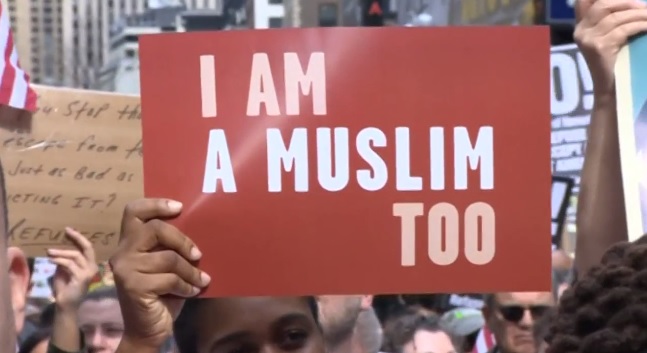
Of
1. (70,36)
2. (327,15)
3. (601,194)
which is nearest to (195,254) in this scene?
(601,194)

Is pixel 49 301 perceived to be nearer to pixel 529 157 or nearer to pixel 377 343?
pixel 377 343

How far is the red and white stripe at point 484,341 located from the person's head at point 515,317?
0.12ft

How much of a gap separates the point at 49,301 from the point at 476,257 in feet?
6.34

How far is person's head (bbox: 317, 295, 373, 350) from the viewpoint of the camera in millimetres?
2064

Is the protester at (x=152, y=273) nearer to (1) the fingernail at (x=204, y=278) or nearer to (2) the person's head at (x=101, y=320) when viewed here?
(1) the fingernail at (x=204, y=278)

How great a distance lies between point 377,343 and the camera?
289 cm

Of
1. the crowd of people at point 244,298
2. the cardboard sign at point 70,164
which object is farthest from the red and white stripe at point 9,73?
the cardboard sign at point 70,164

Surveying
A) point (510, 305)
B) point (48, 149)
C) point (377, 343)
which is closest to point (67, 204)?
point (48, 149)

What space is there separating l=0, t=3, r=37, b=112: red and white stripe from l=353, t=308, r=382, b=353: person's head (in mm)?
736

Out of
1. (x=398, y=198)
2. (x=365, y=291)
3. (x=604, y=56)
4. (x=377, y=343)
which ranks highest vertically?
(x=604, y=56)

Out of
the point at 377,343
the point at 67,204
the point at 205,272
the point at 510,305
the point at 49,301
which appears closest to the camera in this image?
the point at 205,272

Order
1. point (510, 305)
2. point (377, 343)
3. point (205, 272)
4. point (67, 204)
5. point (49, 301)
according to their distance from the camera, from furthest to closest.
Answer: point (49, 301), point (510, 305), point (377, 343), point (67, 204), point (205, 272)

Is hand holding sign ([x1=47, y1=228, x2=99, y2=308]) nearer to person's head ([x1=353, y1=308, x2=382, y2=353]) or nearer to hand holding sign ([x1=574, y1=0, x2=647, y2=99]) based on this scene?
person's head ([x1=353, y1=308, x2=382, y2=353])

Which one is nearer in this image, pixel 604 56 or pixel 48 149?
pixel 604 56
